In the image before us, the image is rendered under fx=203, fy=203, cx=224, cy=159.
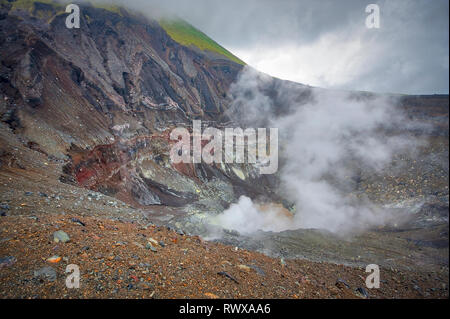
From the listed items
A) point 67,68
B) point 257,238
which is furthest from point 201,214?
point 67,68

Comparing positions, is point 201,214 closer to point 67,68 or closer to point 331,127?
point 67,68

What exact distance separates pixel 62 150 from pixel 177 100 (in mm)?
20356

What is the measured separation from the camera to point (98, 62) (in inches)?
931
